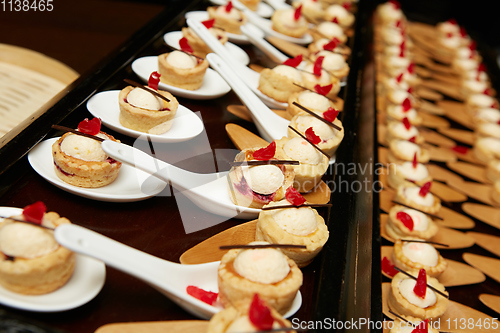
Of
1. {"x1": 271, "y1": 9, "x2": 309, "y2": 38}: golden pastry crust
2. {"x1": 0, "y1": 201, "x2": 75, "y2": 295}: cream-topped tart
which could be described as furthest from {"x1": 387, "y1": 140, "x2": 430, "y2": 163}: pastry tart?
{"x1": 0, "y1": 201, "x2": 75, "y2": 295}: cream-topped tart

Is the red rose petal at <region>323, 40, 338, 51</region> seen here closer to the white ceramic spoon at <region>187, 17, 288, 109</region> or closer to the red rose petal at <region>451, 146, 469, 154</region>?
the white ceramic spoon at <region>187, 17, 288, 109</region>

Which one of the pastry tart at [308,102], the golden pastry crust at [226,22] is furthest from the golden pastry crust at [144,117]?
the golden pastry crust at [226,22]

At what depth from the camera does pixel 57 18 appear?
6.10m

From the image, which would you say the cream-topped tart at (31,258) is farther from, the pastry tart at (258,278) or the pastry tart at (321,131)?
the pastry tart at (321,131)

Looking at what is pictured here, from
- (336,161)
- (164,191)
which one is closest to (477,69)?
(336,161)

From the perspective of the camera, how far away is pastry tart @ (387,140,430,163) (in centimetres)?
387

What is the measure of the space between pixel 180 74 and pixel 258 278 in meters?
1.47

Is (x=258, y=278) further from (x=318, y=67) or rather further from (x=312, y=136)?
(x=318, y=67)

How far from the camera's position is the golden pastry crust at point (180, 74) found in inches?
103

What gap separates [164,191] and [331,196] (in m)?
0.88

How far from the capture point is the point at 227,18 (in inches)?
137

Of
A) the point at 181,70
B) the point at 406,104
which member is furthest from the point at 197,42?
the point at 406,104

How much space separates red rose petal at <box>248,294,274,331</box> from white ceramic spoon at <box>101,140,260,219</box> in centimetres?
67

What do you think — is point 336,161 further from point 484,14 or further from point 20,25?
point 484,14
